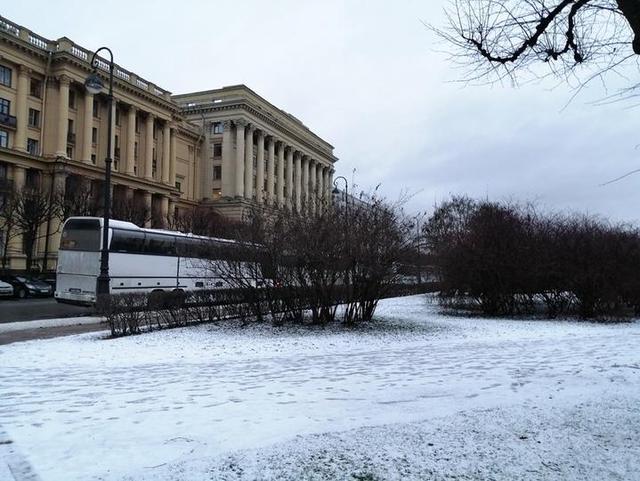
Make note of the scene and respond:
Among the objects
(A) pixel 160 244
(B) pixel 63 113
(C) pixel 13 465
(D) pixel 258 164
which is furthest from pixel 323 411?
(D) pixel 258 164

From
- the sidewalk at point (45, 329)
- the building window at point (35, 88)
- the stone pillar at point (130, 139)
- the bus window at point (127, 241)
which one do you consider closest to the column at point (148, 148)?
the stone pillar at point (130, 139)

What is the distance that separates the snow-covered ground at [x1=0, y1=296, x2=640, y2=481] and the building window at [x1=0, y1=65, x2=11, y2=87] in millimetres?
51976

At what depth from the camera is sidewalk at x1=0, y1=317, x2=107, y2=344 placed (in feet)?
41.2

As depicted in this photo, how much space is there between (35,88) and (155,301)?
176 feet

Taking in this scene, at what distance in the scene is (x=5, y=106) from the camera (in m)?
52.2

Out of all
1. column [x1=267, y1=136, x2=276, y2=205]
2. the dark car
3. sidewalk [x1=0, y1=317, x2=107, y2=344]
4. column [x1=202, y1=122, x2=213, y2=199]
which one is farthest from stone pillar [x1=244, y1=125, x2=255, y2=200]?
sidewalk [x1=0, y1=317, x2=107, y2=344]

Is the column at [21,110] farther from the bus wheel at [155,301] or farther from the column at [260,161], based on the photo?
the bus wheel at [155,301]

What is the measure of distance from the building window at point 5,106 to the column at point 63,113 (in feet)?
16.6

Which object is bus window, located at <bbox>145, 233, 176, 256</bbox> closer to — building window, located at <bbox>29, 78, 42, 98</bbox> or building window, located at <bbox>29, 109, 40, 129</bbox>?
building window, located at <bbox>29, 109, 40, 129</bbox>

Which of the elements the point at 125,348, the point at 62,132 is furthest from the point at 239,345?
the point at 62,132

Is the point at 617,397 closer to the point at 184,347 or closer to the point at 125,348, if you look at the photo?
the point at 184,347

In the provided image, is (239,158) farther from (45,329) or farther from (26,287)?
(45,329)

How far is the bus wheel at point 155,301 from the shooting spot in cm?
1365

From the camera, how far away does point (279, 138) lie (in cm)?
9581
